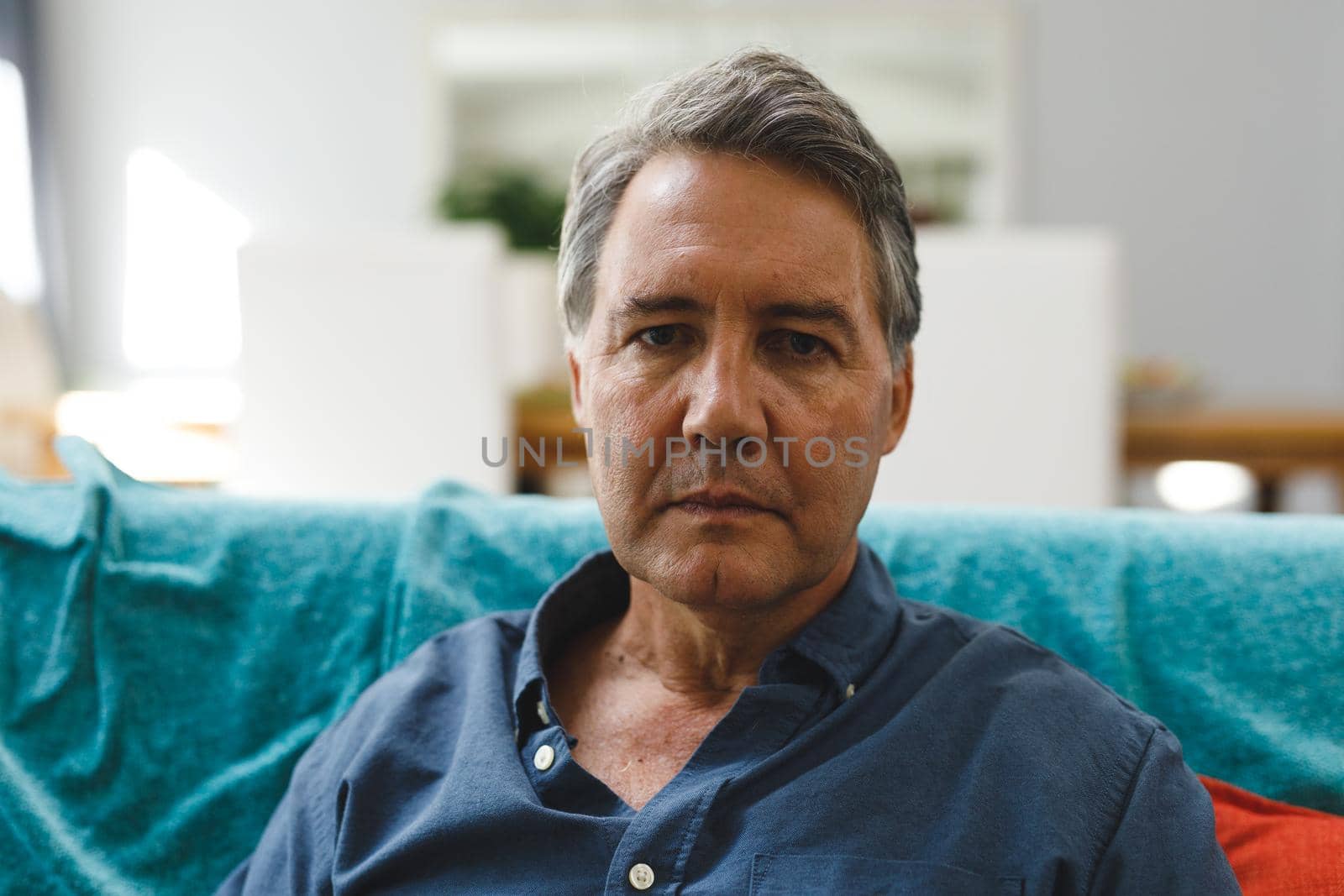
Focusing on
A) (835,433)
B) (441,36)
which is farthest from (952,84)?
(835,433)

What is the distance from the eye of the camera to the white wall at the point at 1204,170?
16.3 feet

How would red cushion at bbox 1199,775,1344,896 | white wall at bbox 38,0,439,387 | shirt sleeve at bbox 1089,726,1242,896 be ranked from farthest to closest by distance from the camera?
white wall at bbox 38,0,439,387, red cushion at bbox 1199,775,1344,896, shirt sleeve at bbox 1089,726,1242,896

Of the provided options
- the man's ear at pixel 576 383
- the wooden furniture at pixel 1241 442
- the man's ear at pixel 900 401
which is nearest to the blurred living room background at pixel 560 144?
the wooden furniture at pixel 1241 442

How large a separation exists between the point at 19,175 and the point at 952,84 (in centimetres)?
416

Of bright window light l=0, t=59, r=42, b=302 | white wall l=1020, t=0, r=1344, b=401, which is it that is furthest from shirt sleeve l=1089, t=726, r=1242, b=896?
bright window light l=0, t=59, r=42, b=302

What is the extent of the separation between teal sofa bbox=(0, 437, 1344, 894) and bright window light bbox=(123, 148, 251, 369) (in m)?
4.20

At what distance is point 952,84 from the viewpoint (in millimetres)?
4953

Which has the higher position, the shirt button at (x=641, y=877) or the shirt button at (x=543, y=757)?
the shirt button at (x=543, y=757)

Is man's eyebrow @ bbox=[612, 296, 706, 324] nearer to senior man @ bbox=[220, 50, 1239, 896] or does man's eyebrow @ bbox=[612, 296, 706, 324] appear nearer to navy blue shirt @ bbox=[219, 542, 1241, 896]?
senior man @ bbox=[220, 50, 1239, 896]

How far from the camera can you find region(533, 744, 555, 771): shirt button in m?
0.94

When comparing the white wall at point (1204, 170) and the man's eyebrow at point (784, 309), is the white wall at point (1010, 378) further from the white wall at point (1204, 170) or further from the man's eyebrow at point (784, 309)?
the white wall at point (1204, 170)

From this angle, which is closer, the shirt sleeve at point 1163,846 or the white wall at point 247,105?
the shirt sleeve at point 1163,846

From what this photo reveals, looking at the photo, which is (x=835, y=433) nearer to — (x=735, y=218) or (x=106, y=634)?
(x=735, y=218)

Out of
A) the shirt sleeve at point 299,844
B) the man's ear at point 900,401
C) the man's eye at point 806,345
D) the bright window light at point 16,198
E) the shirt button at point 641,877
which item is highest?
the bright window light at point 16,198
